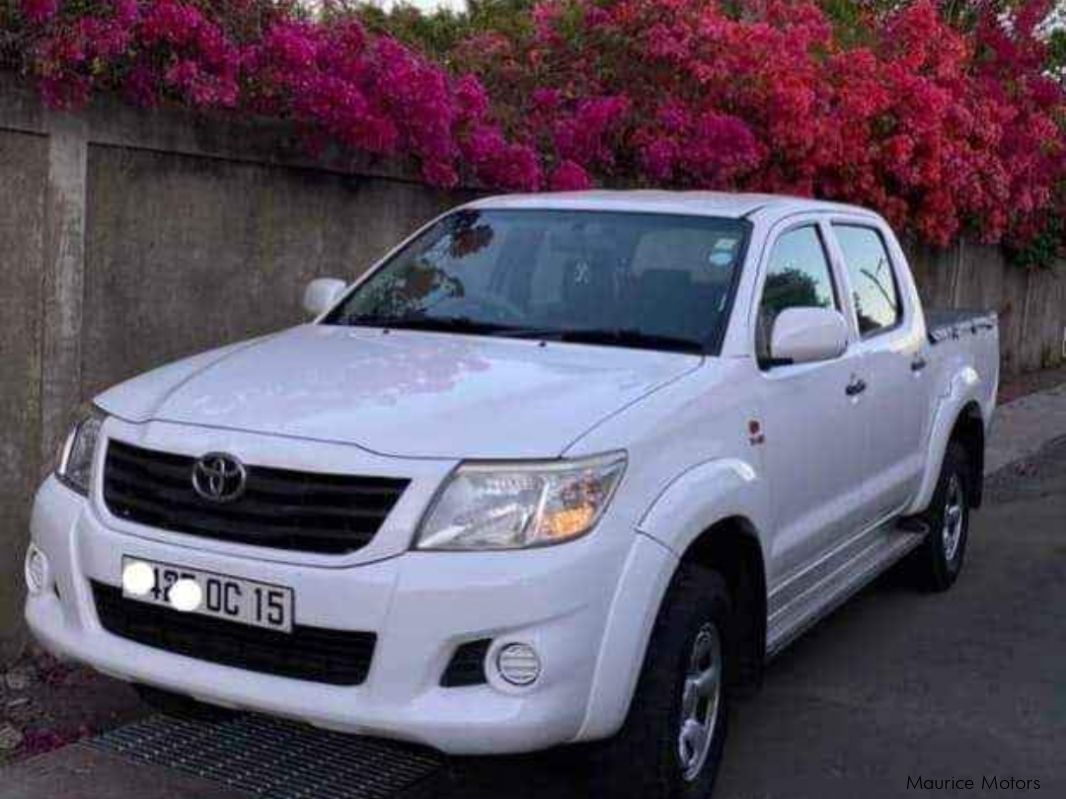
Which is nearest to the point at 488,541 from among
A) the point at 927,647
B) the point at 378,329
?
the point at 378,329

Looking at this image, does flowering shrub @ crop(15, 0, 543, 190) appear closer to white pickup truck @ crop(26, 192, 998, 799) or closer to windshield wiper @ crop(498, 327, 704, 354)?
white pickup truck @ crop(26, 192, 998, 799)

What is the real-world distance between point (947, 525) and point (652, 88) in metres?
3.63

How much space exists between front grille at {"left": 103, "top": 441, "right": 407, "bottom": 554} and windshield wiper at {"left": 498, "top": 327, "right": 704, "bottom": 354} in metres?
1.26

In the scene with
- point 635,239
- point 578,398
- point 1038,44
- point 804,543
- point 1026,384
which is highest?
point 1038,44

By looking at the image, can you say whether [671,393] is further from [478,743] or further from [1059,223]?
[1059,223]

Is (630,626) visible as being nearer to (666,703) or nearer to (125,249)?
(666,703)

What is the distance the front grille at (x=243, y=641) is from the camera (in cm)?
358

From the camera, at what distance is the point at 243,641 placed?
3705mm

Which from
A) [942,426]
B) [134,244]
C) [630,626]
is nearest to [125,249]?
[134,244]

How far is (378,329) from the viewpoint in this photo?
195 inches

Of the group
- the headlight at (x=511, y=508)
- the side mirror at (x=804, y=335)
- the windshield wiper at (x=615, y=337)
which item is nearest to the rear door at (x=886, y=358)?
the side mirror at (x=804, y=335)

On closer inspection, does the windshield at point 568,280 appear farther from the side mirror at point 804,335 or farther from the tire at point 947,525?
the tire at point 947,525

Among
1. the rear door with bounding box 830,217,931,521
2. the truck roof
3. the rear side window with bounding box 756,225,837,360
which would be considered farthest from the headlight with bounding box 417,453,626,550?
the rear door with bounding box 830,217,931,521

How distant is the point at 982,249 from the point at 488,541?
1319cm
